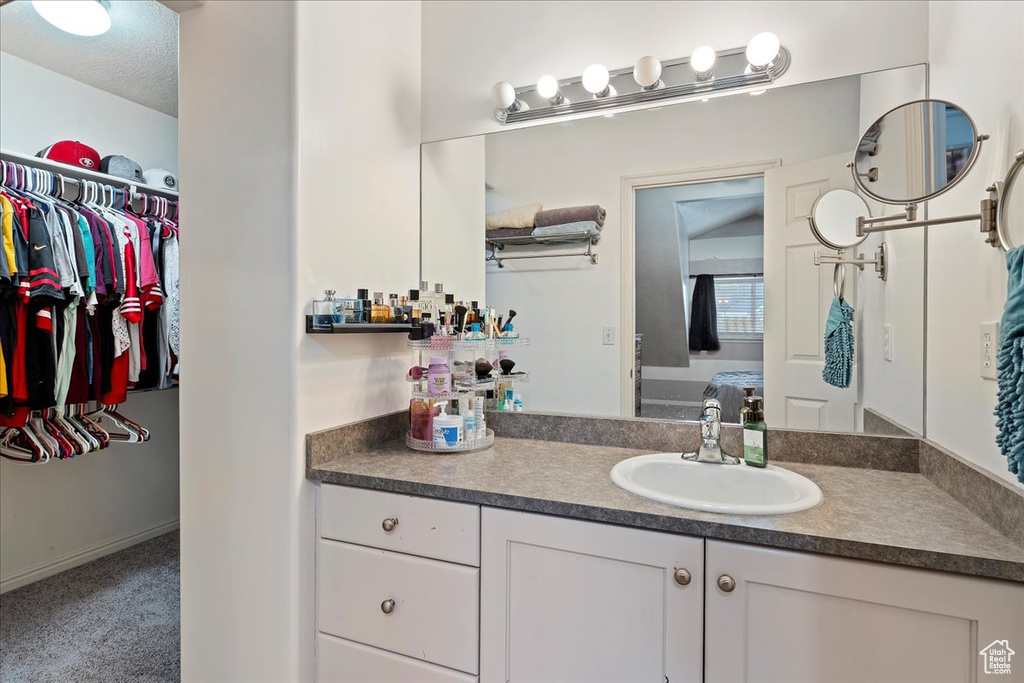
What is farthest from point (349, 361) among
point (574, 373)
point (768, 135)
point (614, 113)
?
point (768, 135)

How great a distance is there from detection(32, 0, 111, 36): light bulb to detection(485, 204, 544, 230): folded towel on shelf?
67.7 inches

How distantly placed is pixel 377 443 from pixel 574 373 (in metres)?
0.70

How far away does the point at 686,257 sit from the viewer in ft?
5.21

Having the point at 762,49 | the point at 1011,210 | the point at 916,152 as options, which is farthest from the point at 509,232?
the point at 1011,210

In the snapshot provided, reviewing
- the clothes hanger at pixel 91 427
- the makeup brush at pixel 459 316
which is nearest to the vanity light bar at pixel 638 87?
the makeup brush at pixel 459 316

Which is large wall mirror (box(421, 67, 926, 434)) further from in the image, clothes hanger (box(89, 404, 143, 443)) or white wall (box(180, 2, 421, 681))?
clothes hanger (box(89, 404, 143, 443))

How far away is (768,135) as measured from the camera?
4.85 ft

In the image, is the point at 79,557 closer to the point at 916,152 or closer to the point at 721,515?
the point at 721,515

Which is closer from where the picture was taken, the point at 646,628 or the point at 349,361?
the point at 646,628

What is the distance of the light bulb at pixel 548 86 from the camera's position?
1.62 m

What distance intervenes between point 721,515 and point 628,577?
0.77 feet

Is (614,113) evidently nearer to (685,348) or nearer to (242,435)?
(685,348)

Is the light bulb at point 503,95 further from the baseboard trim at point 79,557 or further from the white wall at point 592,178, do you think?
the baseboard trim at point 79,557

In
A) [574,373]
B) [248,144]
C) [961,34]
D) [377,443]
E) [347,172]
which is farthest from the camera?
[574,373]
